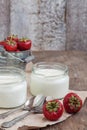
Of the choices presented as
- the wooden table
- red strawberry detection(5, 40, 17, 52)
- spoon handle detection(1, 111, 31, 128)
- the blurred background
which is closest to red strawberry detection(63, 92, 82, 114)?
the wooden table

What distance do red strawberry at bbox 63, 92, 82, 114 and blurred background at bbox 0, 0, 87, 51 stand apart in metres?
1.52

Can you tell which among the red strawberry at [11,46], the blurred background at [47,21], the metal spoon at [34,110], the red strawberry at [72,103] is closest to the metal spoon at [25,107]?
the metal spoon at [34,110]

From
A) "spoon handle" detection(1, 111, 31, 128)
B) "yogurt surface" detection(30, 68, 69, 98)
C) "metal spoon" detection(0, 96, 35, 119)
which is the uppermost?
"yogurt surface" detection(30, 68, 69, 98)

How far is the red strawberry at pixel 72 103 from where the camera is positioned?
1.15m

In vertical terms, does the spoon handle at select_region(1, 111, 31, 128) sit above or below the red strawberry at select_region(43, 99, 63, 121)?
below

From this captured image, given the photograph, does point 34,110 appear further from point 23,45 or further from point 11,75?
point 23,45

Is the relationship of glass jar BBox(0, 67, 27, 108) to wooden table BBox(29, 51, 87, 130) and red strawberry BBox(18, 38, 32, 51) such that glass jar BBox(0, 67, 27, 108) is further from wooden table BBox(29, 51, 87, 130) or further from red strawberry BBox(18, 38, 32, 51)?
red strawberry BBox(18, 38, 32, 51)

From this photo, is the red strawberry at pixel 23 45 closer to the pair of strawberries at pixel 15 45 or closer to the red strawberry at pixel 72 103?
the pair of strawberries at pixel 15 45

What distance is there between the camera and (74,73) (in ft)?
5.65

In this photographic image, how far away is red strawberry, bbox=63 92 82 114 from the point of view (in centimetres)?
115

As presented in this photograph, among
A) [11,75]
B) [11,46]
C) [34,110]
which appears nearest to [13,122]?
[34,110]

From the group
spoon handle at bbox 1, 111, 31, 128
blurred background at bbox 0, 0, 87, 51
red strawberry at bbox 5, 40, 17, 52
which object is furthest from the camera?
blurred background at bbox 0, 0, 87, 51

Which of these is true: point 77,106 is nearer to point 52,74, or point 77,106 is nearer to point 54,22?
point 52,74

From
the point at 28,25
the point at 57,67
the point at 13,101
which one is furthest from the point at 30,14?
the point at 13,101
